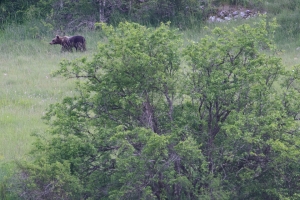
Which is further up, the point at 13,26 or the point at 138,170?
the point at 138,170

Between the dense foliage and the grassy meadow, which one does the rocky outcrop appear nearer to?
the grassy meadow

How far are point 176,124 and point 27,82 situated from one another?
7542mm

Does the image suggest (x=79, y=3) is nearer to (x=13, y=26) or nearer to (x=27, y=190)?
(x=13, y=26)

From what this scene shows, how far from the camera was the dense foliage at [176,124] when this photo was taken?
6.45m

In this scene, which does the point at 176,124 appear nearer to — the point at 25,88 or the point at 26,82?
the point at 25,88

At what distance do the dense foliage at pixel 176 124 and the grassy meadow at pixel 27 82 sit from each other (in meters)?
0.92

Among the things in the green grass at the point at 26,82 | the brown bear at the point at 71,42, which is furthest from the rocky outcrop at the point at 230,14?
the brown bear at the point at 71,42

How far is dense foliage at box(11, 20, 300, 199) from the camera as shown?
645cm

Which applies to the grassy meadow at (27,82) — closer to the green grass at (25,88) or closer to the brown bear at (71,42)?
the green grass at (25,88)

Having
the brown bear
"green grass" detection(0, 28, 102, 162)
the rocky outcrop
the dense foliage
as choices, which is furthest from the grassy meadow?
the rocky outcrop

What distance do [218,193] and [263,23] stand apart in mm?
2354

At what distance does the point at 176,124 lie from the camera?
6.71m

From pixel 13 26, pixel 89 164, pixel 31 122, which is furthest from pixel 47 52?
pixel 89 164

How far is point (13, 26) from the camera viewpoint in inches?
831
